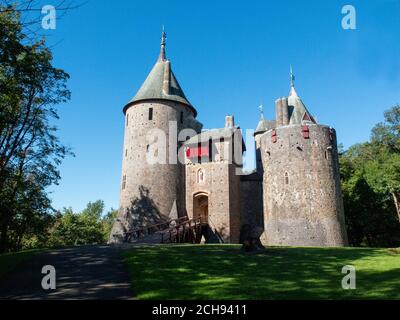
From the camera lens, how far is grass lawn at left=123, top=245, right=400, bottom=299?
793 centimetres

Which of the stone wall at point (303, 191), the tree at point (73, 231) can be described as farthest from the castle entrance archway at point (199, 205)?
the tree at point (73, 231)

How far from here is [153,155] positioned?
2912 cm

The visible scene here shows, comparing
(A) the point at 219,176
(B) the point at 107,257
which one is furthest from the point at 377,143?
(B) the point at 107,257

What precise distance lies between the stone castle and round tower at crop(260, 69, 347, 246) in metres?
0.07

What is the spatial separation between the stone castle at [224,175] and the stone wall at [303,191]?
0.07 m

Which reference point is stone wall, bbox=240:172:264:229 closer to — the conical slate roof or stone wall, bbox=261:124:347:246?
stone wall, bbox=261:124:347:246

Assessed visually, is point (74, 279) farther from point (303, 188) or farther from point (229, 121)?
point (229, 121)

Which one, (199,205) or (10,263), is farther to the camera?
(199,205)

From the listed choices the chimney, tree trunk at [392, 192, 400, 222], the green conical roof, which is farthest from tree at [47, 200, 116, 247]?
tree trunk at [392, 192, 400, 222]

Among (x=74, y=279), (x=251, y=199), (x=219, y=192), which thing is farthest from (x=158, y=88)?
(x=74, y=279)

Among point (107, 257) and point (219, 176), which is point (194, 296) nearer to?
point (107, 257)

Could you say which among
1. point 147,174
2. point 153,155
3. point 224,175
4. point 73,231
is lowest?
point 73,231

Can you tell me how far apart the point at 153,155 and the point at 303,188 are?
1168 cm

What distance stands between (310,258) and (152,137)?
1842 centimetres
